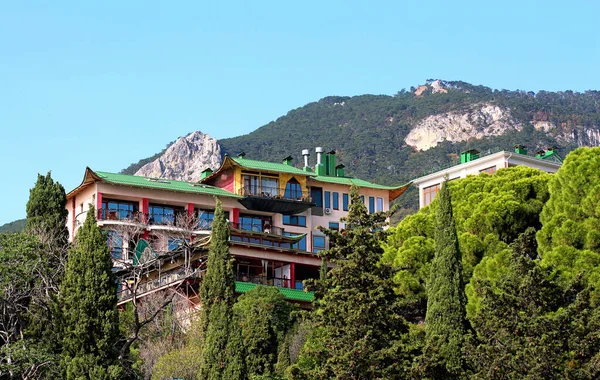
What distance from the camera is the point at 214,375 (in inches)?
1510

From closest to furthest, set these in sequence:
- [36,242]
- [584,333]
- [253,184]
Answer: [584,333] < [36,242] < [253,184]

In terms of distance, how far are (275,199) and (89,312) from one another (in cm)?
3621

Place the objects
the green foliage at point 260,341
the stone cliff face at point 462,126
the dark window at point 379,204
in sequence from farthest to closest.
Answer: the stone cliff face at point 462,126 → the dark window at point 379,204 → the green foliage at point 260,341

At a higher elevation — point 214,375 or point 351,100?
point 351,100

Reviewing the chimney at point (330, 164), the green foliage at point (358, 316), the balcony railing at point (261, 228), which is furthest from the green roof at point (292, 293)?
the green foliage at point (358, 316)

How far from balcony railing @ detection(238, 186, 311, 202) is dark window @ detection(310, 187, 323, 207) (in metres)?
1.59

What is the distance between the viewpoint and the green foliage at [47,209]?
44094 millimetres

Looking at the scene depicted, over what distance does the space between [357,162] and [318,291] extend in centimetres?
9877

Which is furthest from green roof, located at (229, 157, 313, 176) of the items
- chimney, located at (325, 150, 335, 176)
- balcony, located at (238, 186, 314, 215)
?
chimney, located at (325, 150, 335, 176)

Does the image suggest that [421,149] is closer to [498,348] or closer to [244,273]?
[244,273]

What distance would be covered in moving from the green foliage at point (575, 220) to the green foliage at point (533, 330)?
225 inches

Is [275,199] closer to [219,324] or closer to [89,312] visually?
[219,324]

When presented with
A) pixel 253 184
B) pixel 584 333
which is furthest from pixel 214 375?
pixel 253 184

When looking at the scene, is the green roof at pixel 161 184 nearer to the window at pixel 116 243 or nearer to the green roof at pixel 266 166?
the green roof at pixel 266 166
